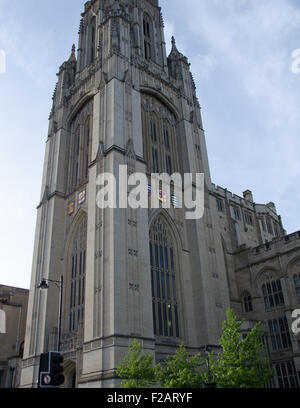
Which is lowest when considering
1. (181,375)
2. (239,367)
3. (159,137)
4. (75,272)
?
(181,375)

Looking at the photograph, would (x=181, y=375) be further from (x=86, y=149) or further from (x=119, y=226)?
(x=86, y=149)

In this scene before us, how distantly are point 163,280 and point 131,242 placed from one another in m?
5.74

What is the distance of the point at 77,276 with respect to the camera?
36.7 meters

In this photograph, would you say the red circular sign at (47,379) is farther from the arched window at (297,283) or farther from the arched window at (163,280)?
the arched window at (297,283)

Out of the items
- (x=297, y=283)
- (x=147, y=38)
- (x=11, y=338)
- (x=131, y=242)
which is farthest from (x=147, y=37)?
(x=11, y=338)

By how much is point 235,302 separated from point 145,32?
40.2m

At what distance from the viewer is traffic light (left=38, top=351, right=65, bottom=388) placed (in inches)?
459

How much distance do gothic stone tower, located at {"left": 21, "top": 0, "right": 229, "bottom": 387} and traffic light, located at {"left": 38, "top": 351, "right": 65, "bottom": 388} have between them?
50.2 ft

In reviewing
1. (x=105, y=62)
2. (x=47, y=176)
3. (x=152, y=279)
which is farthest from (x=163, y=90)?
(x=152, y=279)

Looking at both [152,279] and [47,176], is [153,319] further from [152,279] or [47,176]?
[47,176]

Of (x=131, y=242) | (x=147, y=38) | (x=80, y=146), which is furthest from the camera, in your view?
(x=147, y=38)

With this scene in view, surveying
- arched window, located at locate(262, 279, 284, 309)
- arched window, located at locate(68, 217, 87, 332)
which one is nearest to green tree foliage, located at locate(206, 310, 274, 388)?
arched window, located at locate(68, 217, 87, 332)

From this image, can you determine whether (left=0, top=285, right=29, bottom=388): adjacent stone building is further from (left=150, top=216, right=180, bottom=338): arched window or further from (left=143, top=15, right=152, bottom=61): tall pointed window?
(left=143, top=15, right=152, bottom=61): tall pointed window

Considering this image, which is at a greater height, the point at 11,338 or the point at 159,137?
the point at 159,137
